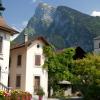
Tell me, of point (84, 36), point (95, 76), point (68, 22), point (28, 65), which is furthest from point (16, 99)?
point (68, 22)

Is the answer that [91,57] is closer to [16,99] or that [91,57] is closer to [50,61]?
[50,61]

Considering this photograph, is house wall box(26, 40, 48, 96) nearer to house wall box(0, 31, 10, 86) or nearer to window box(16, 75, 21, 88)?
window box(16, 75, 21, 88)

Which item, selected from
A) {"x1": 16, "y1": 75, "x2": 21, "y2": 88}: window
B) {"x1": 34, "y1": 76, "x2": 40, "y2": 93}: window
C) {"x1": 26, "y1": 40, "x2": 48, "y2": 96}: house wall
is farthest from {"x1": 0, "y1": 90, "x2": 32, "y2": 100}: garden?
{"x1": 16, "y1": 75, "x2": 21, "y2": 88}: window

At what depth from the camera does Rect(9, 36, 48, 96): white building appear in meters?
49.2

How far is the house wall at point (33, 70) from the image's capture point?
49188mm

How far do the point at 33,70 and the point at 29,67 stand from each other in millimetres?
668

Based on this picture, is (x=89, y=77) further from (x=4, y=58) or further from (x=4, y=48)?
(x=4, y=48)

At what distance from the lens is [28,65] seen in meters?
49.4

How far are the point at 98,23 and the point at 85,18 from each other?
26.1 ft

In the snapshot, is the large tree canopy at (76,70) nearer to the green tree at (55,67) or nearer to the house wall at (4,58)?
the green tree at (55,67)

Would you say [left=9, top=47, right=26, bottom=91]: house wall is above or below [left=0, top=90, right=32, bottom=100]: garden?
above

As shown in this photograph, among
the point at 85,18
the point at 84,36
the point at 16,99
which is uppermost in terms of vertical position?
the point at 85,18

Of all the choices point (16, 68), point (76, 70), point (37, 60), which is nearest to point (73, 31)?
point (16, 68)

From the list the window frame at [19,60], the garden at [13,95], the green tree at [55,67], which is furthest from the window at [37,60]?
the garden at [13,95]
